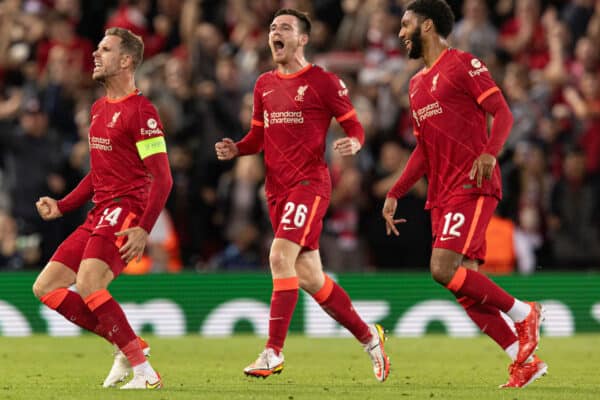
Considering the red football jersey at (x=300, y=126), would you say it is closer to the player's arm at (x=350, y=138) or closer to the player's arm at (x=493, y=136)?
the player's arm at (x=350, y=138)

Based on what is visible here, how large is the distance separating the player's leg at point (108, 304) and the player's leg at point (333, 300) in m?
1.58

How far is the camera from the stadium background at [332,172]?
15.2m

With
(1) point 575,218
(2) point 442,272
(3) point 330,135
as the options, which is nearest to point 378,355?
(2) point 442,272

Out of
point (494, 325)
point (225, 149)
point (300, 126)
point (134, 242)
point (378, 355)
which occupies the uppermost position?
point (300, 126)

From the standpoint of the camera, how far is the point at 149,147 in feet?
28.8

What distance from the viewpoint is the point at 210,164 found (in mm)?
16750

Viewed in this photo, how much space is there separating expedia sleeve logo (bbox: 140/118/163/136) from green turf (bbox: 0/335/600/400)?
1.82m

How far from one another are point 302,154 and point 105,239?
1.80 metres

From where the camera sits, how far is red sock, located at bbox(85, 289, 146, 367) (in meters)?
8.66

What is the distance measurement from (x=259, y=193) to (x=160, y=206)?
741 centimetres

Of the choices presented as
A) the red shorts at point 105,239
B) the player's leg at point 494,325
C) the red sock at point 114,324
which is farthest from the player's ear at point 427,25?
the red sock at point 114,324

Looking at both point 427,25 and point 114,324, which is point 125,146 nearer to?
point 114,324

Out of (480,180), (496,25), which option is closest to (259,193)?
(496,25)

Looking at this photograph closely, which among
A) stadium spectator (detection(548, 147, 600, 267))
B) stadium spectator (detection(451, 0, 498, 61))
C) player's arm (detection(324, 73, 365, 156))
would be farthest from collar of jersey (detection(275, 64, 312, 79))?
stadium spectator (detection(451, 0, 498, 61))
